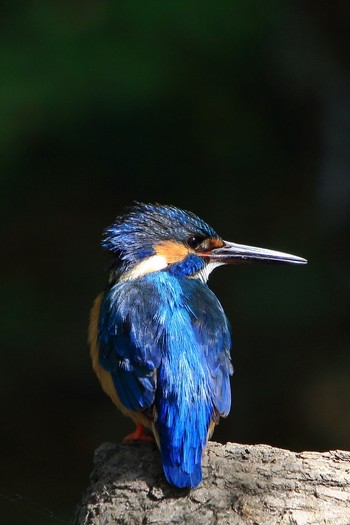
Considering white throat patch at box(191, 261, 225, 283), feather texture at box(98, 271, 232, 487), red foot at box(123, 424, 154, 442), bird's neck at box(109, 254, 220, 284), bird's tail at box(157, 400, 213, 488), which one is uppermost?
bird's neck at box(109, 254, 220, 284)

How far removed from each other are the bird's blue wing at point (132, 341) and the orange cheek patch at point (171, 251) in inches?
9.3

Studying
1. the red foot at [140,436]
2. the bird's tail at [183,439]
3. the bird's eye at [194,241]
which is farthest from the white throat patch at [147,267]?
the bird's tail at [183,439]

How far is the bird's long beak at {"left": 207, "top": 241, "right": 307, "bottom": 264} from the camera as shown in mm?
4141

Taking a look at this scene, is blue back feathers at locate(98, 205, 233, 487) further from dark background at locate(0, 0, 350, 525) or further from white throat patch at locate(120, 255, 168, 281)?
dark background at locate(0, 0, 350, 525)

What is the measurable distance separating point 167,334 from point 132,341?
12 centimetres

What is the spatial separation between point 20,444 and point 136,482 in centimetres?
329

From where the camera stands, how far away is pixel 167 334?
11.1 ft

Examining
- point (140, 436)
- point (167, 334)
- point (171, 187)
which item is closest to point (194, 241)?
point (167, 334)

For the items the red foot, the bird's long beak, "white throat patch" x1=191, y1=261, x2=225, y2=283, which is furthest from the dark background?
the red foot

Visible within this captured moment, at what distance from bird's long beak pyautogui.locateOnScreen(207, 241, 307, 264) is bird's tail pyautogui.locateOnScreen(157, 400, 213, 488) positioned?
98 centimetres

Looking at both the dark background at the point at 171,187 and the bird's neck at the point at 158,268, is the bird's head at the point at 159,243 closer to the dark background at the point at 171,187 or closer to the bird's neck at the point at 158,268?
the bird's neck at the point at 158,268

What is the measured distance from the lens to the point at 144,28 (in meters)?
5.66

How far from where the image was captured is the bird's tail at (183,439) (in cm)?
306

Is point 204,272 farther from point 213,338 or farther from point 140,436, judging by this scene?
point 140,436
